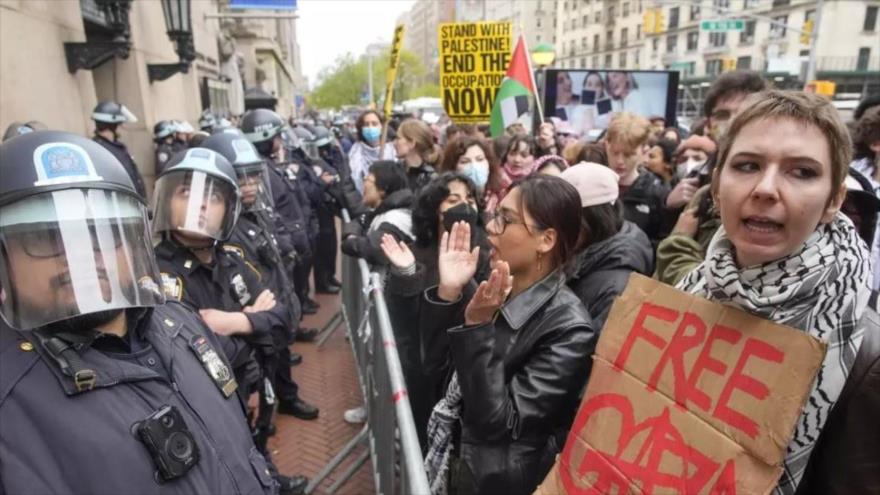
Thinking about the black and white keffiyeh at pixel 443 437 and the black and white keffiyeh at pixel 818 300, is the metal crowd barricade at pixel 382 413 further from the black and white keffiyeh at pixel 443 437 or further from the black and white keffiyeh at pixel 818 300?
the black and white keffiyeh at pixel 818 300

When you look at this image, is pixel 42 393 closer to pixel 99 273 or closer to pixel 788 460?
pixel 99 273

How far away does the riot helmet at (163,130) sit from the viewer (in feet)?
26.9

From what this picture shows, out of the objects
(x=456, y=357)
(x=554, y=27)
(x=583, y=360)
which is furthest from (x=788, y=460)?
(x=554, y=27)

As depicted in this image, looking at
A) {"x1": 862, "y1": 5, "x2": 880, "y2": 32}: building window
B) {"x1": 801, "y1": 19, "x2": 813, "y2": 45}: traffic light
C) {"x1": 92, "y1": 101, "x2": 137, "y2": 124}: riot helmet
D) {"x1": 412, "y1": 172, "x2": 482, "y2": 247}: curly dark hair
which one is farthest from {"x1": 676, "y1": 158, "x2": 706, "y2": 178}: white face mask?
{"x1": 862, "y1": 5, "x2": 880, "y2": 32}: building window

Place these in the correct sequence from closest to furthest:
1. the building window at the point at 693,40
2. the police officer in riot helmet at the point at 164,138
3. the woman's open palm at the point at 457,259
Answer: the woman's open palm at the point at 457,259, the police officer in riot helmet at the point at 164,138, the building window at the point at 693,40

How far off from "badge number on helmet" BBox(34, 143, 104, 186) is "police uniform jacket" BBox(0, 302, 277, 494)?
37cm

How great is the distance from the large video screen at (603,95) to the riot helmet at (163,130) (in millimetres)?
6111

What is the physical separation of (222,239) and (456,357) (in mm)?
1315

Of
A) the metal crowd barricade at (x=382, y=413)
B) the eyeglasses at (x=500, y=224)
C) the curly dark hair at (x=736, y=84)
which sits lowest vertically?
the metal crowd barricade at (x=382, y=413)

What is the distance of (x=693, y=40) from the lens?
54.2 m

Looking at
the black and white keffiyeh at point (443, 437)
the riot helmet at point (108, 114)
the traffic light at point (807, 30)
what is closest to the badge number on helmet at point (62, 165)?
the black and white keffiyeh at point (443, 437)

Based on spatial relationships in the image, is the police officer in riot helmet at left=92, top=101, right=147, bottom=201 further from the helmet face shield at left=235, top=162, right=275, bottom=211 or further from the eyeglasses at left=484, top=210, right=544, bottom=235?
the eyeglasses at left=484, top=210, right=544, bottom=235

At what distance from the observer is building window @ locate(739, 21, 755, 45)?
47.1m

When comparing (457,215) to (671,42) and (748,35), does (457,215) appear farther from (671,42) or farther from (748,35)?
(671,42)
